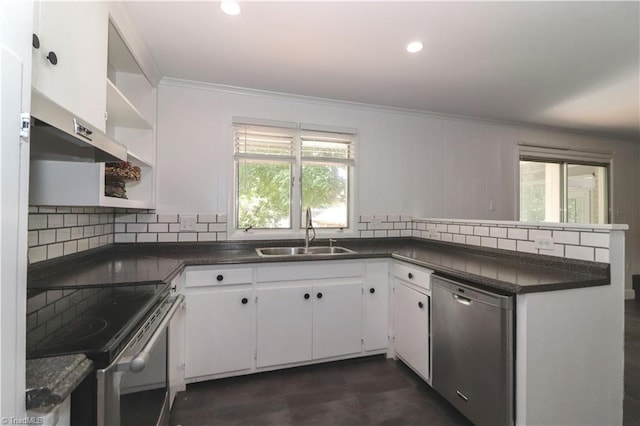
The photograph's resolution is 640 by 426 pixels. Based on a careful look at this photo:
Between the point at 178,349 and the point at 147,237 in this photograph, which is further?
the point at 147,237

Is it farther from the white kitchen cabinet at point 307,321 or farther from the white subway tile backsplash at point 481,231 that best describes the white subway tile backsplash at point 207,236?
the white subway tile backsplash at point 481,231

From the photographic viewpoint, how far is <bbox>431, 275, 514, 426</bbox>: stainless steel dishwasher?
135 cm

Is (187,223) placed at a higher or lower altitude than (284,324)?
higher

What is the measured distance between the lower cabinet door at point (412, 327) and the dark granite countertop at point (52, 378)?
1794mm

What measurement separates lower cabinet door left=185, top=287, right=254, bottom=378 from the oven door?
1.82ft

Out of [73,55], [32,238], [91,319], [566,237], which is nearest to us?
[91,319]

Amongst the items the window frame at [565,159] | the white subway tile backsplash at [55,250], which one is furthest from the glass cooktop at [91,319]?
the window frame at [565,159]

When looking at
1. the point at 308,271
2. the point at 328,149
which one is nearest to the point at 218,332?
the point at 308,271

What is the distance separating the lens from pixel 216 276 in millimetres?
1961

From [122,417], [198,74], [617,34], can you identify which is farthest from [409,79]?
[122,417]

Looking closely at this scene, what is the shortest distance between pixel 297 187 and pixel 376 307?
1.33 meters

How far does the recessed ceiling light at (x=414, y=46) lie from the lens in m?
1.85

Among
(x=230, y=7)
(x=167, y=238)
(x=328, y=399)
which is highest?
(x=230, y=7)

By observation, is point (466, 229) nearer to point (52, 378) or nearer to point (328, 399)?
point (328, 399)
